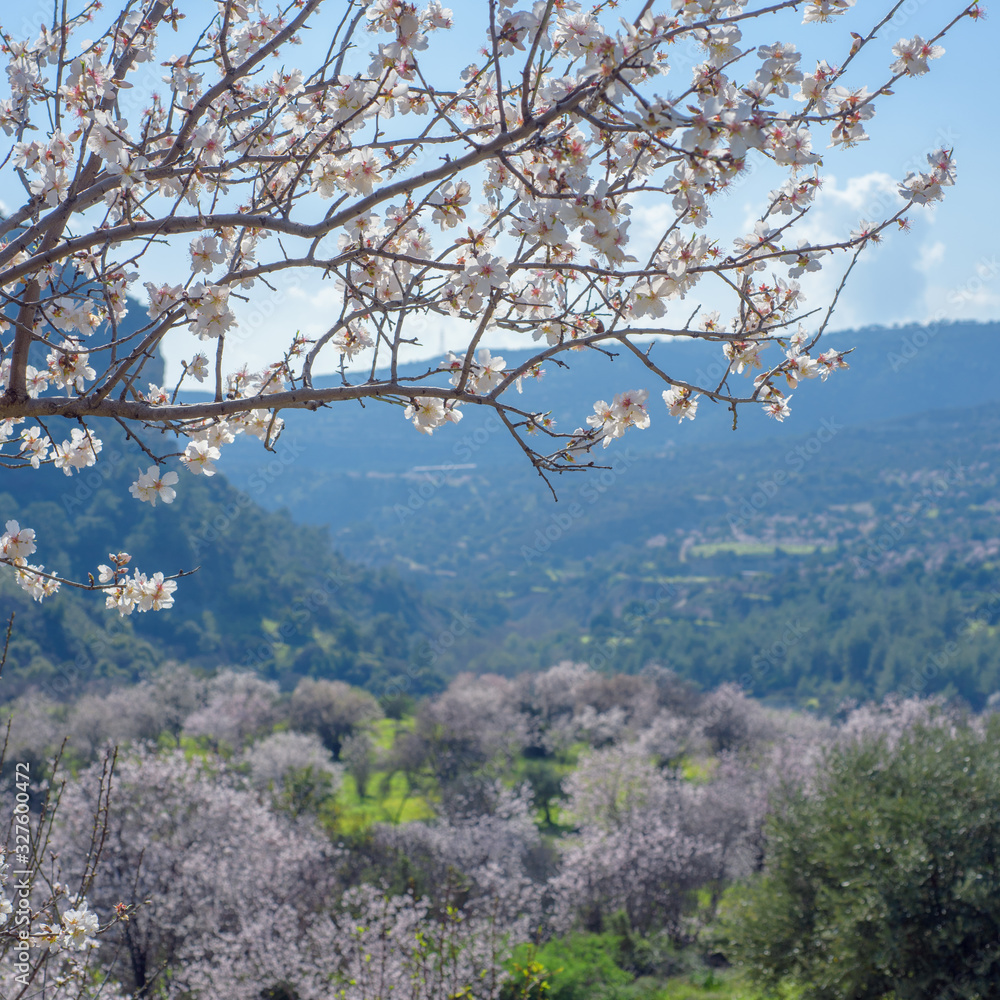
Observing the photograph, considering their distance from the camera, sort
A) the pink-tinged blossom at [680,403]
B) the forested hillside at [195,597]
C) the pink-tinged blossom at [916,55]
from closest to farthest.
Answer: the pink-tinged blossom at [916,55] → the pink-tinged blossom at [680,403] → the forested hillside at [195,597]

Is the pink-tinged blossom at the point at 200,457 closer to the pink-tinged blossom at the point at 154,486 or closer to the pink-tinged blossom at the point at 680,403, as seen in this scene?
the pink-tinged blossom at the point at 154,486

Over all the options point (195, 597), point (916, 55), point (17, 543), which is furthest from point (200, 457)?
point (195, 597)

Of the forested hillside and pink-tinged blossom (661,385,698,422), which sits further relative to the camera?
the forested hillside

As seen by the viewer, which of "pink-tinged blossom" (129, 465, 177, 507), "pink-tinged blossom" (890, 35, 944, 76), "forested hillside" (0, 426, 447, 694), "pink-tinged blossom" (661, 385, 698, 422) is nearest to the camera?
"pink-tinged blossom" (890, 35, 944, 76)

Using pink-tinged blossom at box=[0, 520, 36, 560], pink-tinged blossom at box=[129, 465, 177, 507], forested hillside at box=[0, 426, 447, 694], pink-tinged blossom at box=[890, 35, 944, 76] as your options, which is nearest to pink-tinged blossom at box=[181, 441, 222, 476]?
pink-tinged blossom at box=[129, 465, 177, 507]

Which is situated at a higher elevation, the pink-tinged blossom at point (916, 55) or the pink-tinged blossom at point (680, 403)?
the pink-tinged blossom at point (916, 55)

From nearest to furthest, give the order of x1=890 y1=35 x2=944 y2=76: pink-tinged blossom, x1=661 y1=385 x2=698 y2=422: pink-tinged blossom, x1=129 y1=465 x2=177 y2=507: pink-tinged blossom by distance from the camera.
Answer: x1=890 y1=35 x2=944 y2=76: pink-tinged blossom < x1=129 y1=465 x2=177 y2=507: pink-tinged blossom < x1=661 y1=385 x2=698 y2=422: pink-tinged blossom

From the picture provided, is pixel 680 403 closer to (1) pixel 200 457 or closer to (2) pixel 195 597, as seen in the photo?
(1) pixel 200 457

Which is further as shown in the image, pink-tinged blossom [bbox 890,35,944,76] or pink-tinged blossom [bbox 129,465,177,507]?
pink-tinged blossom [bbox 129,465,177,507]

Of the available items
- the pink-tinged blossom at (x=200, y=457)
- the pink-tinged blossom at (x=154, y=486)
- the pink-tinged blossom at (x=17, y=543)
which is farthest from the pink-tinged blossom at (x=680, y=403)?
the pink-tinged blossom at (x=17, y=543)

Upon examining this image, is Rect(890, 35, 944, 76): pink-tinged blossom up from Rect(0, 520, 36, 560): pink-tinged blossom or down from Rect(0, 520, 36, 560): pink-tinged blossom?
up

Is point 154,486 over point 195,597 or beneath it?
over

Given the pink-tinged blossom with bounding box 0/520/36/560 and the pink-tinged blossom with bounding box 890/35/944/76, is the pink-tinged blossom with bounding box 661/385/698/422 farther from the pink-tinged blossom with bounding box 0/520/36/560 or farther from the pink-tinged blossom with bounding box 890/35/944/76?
the pink-tinged blossom with bounding box 0/520/36/560

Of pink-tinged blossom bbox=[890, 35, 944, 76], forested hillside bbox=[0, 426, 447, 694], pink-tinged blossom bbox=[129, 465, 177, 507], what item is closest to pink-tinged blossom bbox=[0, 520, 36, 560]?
pink-tinged blossom bbox=[129, 465, 177, 507]
